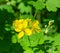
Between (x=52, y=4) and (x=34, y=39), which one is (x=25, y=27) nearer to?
(x=34, y=39)

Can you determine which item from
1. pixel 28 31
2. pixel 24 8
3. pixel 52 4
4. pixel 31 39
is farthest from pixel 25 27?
pixel 24 8

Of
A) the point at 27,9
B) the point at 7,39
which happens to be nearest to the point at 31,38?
the point at 7,39

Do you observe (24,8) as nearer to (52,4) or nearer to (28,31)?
(52,4)

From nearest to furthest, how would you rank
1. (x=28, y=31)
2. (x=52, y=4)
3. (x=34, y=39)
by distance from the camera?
(x=34, y=39)
(x=28, y=31)
(x=52, y=4)

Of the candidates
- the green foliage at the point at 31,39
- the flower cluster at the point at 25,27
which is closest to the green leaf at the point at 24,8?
the green foliage at the point at 31,39

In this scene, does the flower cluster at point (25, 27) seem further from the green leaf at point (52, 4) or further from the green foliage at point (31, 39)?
the green leaf at point (52, 4)

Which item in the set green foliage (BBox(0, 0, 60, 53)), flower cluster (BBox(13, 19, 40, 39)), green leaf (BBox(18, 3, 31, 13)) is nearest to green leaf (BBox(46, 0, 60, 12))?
green foliage (BBox(0, 0, 60, 53))

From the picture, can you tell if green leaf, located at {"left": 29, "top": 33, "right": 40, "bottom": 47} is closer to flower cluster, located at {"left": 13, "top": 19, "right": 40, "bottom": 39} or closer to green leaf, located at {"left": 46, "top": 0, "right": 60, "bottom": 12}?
flower cluster, located at {"left": 13, "top": 19, "right": 40, "bottom": 39}

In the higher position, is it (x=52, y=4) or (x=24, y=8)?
(x=52, y=4)

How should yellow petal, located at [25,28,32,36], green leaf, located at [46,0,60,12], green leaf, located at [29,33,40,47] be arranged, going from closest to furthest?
green leaf, located at [29,33,40,47], yellow petal, located at [25,28,32,36], green leaf, located at [46,0,60,12]

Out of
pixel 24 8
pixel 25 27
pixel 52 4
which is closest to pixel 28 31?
pixel 25 27

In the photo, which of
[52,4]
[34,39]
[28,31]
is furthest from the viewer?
[52,4]

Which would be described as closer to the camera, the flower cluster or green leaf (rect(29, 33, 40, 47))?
green leaf (rect(29, 33, 40, 47))

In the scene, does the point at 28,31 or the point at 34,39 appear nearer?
the point at 34,39
